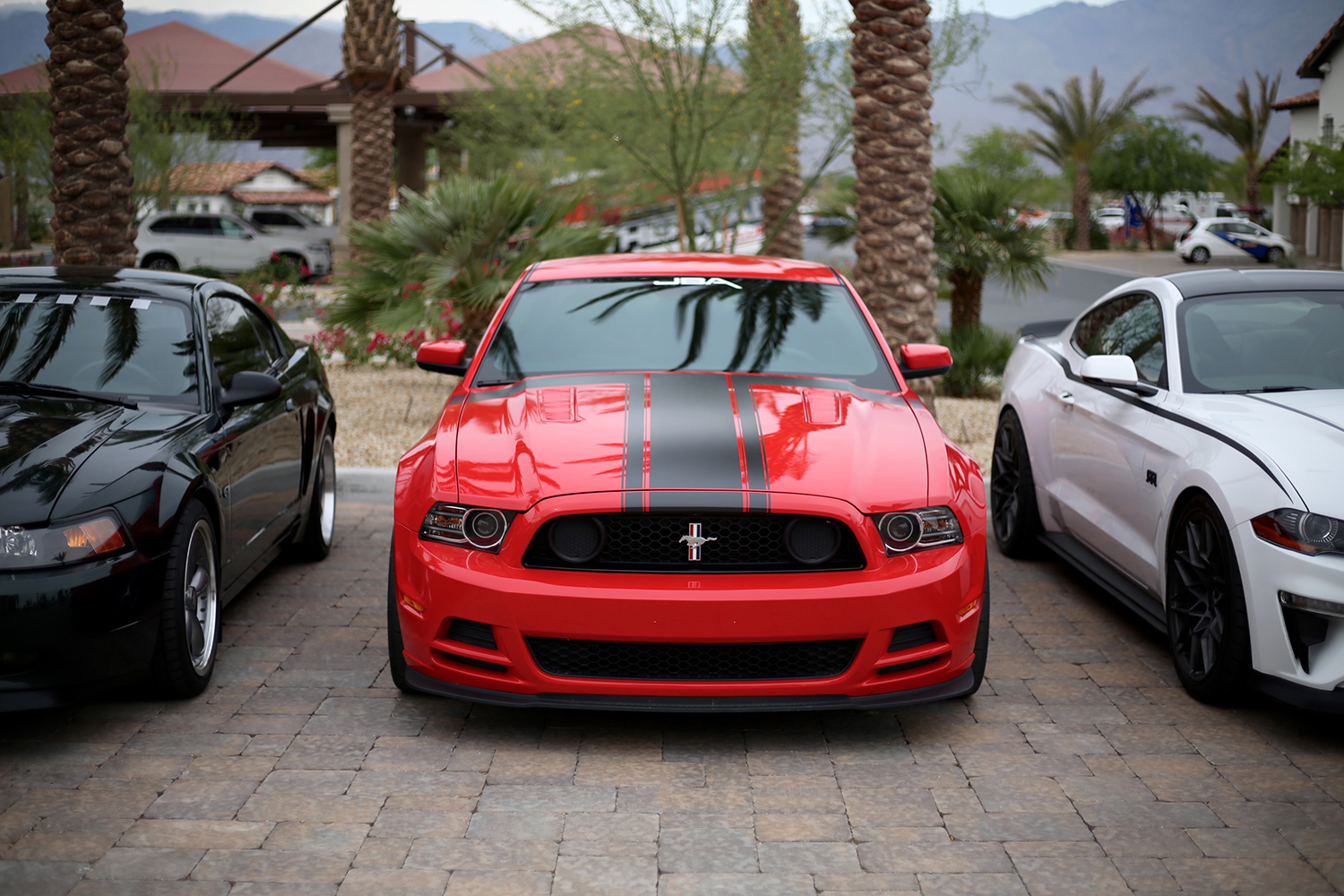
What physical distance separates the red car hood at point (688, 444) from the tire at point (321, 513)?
80.1 inches

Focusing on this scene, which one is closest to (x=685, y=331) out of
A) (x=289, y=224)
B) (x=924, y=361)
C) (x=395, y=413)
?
(x=924, y=361)

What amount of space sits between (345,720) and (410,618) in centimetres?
51

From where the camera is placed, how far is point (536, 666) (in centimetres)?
390

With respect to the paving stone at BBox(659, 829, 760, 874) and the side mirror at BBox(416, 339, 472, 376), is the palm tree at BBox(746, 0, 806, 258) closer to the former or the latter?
the side mirror at BBox(416, 339, 472, 376)

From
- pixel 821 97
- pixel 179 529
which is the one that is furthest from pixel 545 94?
pixel 179 529

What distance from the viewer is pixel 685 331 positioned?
5215 millimetres

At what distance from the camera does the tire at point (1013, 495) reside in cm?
654

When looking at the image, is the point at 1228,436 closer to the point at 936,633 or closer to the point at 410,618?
the point at 936,633

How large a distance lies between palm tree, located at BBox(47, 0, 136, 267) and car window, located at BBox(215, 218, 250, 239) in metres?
20.0

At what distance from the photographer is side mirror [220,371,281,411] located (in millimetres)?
4965

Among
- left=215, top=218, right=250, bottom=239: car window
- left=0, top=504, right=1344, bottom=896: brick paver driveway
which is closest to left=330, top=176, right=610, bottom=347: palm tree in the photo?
left=0, top=504, right=1344, bottom=896: brick paver driveway

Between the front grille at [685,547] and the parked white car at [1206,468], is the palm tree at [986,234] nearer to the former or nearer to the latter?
the parked white car at [1206,468]

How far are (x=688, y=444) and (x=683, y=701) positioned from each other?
33.1 inches

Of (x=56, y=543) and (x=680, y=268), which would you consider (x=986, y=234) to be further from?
(x=56, y=543)
